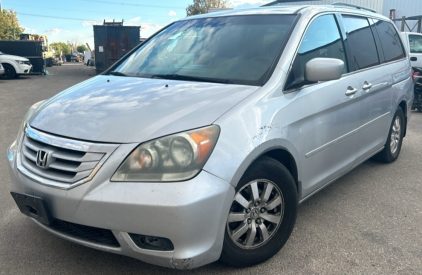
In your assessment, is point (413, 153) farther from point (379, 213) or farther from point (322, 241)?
point (322, 241)

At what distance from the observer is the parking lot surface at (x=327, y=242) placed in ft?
8.45

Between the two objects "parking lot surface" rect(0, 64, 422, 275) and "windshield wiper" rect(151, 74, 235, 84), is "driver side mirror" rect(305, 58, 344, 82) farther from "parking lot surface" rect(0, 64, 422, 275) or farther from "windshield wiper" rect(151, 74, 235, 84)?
"parking lot surface" rect(0, 64, 422, 275)

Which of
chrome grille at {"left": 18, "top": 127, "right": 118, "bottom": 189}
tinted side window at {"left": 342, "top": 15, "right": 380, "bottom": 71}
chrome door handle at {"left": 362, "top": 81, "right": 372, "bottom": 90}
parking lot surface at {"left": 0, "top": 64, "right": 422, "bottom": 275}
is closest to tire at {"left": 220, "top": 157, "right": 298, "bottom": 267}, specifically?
parking lot surface at {"left": 0, "top": 64, "right": 422, "bottom": 275}

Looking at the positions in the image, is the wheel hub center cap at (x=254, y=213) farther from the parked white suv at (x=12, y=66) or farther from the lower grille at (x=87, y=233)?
the parked white suv at (x=12, y=66)

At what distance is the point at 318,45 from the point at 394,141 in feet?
7.33

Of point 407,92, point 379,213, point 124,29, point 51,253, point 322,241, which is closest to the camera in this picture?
point 51,253

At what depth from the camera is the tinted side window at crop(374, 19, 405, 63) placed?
4.45 meters

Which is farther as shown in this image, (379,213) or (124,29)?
(124,29)

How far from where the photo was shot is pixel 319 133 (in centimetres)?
299

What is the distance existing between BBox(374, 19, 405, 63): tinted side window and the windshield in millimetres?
1803

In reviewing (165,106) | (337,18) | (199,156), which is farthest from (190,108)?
(337,18)

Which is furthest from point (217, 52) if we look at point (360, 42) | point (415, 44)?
point (415, 44)

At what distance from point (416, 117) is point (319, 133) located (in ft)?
22.3

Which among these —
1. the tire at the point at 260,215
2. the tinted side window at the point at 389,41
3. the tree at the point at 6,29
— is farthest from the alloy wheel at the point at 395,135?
the tree at the point at 6,29
